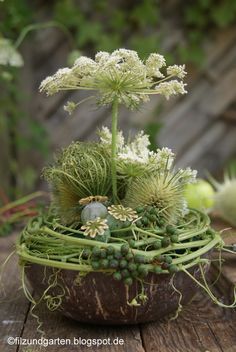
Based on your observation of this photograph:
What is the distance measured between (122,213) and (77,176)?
0.13m

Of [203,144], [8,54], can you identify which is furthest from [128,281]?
[203,144]

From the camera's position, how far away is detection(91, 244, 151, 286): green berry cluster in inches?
38.2

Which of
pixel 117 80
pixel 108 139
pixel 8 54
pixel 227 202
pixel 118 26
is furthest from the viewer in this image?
pixel 118 26

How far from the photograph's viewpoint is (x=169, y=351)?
102 centimetres

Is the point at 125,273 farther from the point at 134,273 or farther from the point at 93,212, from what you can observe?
the point at 93,212

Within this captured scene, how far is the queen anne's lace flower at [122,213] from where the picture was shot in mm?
1029

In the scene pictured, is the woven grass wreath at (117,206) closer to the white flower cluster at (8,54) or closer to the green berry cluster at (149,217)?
the green berry cluster at (149,217)

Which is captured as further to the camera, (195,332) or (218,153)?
(218,153)

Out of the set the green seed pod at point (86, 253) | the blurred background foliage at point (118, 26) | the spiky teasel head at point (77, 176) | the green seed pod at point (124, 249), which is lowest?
the green seed pod at point (124, 249)

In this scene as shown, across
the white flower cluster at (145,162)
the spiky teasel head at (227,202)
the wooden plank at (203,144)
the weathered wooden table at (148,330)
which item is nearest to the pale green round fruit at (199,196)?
the spiky teasel head at (227,202)

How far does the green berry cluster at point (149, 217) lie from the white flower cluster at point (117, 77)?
0.68ft

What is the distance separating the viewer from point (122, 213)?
1037mm

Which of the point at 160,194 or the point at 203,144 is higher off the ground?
the point at 203,144

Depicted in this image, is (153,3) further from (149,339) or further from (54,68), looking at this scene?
(149,339)
